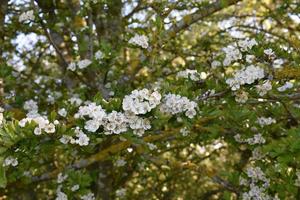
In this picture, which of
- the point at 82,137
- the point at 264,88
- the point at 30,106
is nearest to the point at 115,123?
the point at 82,137

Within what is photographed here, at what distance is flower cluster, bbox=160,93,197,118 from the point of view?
119 inches

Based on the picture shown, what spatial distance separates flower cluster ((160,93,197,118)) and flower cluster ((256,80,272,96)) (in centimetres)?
54

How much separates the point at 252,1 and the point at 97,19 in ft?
8.40

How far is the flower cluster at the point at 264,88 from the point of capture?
3.32 meters

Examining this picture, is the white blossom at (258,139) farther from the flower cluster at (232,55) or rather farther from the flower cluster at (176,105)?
the flower cluster at (176,105)

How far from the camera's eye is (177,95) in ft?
10.1

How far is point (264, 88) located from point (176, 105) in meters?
0.67

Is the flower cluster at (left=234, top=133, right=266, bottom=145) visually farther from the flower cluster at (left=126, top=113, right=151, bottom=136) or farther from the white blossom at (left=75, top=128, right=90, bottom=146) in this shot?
the white blossom at (left=75, top=128, right=90, bottom=146)

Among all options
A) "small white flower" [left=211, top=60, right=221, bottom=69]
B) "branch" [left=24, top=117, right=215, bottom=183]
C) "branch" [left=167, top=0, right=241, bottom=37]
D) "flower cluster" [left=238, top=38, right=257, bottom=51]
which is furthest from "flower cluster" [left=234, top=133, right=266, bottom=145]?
"branch" [left=167, top=0, right=241, bottom=37]

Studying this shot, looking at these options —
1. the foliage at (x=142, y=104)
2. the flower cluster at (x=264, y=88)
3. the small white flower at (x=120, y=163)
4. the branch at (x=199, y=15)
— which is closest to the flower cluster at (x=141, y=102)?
the foliage at (x=142, y=104)

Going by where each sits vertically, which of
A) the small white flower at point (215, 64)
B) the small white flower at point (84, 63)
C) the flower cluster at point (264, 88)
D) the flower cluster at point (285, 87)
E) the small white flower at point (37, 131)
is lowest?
the small white flower at point (84, 63)

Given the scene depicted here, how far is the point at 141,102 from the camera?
2893 millimetres

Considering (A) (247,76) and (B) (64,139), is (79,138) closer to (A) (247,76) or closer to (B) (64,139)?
(B) (64,139)

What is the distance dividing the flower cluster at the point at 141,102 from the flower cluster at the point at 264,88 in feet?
2.62
